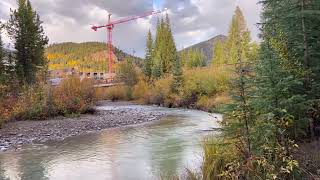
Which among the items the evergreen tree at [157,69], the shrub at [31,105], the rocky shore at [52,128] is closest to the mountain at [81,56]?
the evergreen tree at [157,69]

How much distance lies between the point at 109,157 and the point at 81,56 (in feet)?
557

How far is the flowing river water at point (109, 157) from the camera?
13344 mm

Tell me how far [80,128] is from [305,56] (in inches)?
688

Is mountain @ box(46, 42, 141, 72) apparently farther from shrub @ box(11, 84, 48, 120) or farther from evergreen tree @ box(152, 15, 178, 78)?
shrub @ box(11, 84, 48, 120)

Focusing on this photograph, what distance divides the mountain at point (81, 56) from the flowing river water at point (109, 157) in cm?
14068

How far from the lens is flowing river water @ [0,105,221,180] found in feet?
43.8

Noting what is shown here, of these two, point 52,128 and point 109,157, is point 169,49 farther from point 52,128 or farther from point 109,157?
point 109,157

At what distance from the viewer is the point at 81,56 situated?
182000 millimetres

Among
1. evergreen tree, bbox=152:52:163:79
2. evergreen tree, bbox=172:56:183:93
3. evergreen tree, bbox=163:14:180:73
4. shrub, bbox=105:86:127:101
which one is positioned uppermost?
evergreen tree, bbox=163:14:180:73

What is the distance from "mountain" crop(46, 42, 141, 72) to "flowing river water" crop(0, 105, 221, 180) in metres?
141

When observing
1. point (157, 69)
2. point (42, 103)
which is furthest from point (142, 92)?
point (42, 103)

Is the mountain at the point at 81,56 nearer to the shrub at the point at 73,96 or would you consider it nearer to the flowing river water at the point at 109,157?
the shrub at the point at 73,96

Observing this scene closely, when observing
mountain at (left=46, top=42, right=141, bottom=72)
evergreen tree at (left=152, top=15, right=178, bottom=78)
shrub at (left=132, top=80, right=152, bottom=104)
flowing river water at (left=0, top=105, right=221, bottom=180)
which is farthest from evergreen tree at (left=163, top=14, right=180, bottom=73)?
mountain at (left=46, top=42, right=141, bottom=72)

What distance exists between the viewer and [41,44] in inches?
1876
